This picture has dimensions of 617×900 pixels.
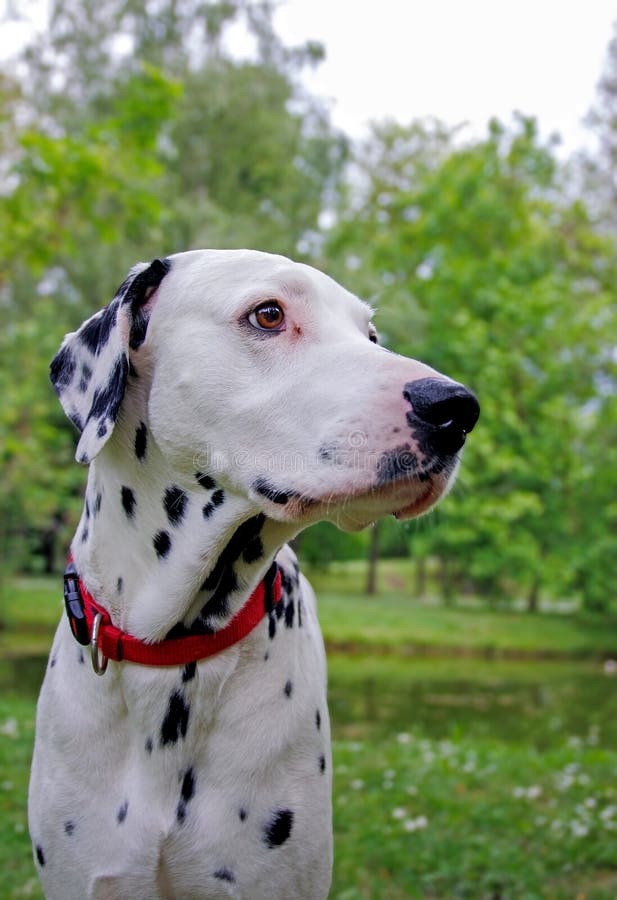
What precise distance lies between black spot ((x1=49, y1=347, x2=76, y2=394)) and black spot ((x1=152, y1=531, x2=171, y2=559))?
20.5 inches

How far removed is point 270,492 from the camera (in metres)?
2.10

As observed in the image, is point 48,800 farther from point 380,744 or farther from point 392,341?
point 392,341

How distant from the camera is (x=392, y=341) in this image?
22.8 m

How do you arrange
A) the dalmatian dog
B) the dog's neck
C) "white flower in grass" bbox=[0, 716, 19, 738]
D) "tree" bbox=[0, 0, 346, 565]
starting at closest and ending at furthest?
1. the dalmatian dog
2. the dog's neck
3. "white flower in grass" bbox=[0, 716, 19, 738]
4. "tree" bbox=[0, 0, 346, 565]

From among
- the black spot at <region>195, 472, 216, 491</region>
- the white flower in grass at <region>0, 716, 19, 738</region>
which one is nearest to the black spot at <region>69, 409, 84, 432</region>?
the black spot at <region>195, 472, 216, 491</region>

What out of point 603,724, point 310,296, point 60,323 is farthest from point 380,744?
point 60,323

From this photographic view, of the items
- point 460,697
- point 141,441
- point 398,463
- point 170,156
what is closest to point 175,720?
point 141,441

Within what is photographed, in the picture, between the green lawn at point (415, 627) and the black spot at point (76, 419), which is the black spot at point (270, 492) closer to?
the black spot at point (76, 419)

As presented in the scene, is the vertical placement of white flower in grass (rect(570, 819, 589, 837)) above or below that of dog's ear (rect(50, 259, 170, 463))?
below

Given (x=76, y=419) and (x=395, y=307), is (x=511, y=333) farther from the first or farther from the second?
(x=76, y=419)

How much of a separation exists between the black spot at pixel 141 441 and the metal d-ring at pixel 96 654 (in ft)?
1.51

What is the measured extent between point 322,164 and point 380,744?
55.0 ft

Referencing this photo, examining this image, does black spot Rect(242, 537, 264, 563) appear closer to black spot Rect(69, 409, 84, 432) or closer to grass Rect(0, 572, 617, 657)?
black spot Rect(69, 409, 84, 432)

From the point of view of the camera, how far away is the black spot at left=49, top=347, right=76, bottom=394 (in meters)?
2.44
